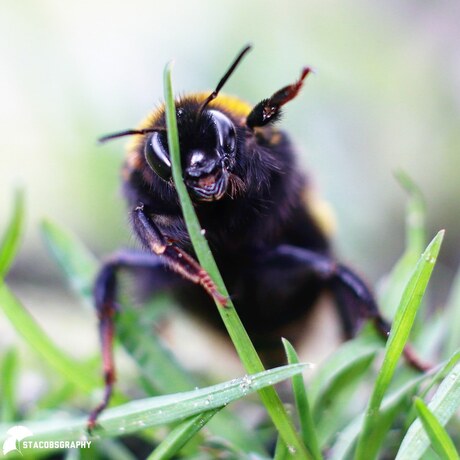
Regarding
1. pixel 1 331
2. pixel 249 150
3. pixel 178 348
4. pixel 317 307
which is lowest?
pixel 1 331

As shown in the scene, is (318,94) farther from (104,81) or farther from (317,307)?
(317,307)

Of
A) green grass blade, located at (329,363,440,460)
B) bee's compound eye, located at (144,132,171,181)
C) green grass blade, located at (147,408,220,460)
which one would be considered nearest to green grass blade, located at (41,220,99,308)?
bee's compound eye, located at (144,132,171,181)

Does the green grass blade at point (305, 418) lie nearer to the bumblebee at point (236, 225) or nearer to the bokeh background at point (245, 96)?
the bumblebee at point (236, 225)

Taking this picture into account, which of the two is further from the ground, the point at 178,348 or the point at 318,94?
the point at 318,94

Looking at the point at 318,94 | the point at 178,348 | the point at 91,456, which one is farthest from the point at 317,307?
the point at 318,94

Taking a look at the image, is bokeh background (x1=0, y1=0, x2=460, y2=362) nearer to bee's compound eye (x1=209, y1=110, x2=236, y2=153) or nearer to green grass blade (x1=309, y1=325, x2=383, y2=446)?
green grass blade (x1=309, y1=325, x2=383, y2=446)

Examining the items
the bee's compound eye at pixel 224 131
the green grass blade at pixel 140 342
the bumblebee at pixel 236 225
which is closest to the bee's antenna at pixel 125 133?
the bumblebee at pixel 236 225
